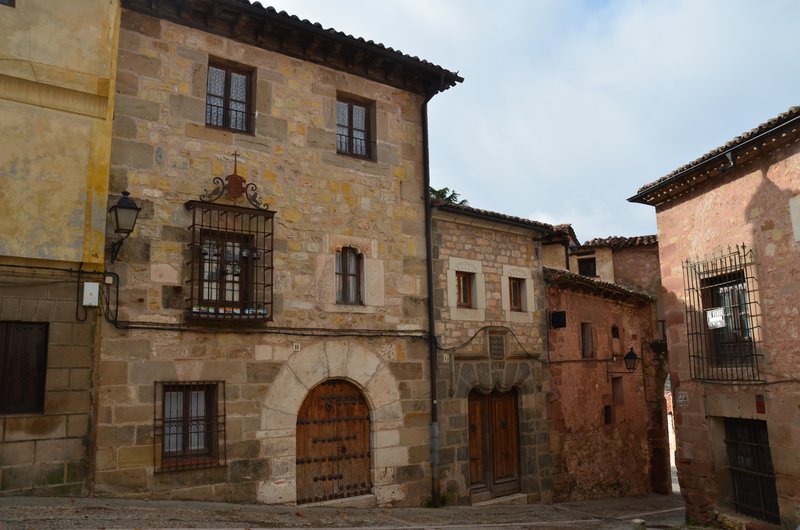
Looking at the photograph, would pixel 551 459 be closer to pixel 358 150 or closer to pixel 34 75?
pixel 358 150

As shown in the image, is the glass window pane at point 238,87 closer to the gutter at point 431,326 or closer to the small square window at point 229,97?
the small square window at point 229,97

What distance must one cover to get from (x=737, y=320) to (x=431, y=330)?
15.2ft

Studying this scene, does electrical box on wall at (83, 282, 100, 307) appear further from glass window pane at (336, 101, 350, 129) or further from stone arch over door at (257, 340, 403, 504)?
glass window pane at (336, 101, 350, 129)

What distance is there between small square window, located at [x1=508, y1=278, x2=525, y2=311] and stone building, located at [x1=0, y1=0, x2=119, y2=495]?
759 centimetres

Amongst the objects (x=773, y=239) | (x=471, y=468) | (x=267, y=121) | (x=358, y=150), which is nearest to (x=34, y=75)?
(x=267, y=121)

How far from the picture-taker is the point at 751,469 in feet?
31.5

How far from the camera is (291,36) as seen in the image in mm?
9945

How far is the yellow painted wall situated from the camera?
770 centimetres

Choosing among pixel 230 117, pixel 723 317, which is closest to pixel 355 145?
pixel 230 117

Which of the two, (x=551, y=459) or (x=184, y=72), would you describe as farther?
(x=551, y=459)

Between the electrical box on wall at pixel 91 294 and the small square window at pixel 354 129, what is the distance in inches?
167

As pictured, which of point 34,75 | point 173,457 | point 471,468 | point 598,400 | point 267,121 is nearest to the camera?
point 34,75

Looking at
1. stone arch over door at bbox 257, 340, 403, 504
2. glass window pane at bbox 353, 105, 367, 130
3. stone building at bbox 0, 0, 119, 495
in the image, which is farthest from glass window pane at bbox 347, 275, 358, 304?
stone building at bbox 0, 0, 119, 495

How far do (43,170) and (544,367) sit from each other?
30.6 ft
